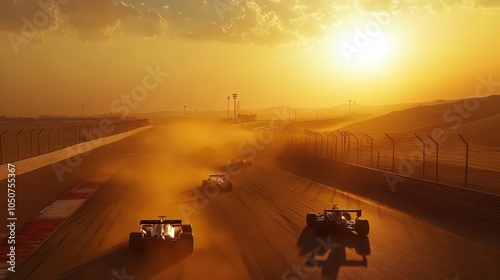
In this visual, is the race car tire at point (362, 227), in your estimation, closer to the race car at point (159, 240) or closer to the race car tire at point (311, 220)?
the race car tire at point (311, 220)

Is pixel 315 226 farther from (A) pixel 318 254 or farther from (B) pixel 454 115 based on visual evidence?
(B) pixel 454 115

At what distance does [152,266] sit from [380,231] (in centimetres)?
896

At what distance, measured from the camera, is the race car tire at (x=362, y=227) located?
17281 mm

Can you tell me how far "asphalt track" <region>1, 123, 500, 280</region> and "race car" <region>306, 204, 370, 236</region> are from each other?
13.0 inches

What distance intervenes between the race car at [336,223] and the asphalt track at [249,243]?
330 mm

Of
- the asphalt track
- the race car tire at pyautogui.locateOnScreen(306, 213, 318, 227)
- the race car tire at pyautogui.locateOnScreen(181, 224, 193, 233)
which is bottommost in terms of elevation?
the asphalt track

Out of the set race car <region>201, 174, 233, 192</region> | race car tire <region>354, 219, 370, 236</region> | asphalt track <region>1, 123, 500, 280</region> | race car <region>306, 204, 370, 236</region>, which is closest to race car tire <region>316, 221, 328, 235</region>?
race car <region>306, 204, 370, 236</region>

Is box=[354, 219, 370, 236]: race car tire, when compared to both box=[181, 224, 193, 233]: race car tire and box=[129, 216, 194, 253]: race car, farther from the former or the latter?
box=[129, 216, 194, 253]: race car

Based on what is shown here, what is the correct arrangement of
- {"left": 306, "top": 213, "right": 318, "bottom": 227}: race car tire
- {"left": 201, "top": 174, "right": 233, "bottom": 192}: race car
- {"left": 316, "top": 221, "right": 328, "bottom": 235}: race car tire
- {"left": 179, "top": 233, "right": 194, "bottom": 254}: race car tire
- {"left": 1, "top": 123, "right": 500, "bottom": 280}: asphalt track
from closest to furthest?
{"left": 1, "top": 123, "right": 500, "bottom": 280}: asphalt track < {"left": 179, "top": 233, "right": 194, "bottom": 254}: race car tire < {"left": 316, "top": 221, "right": 328, "bottom": 235}: race car tire < {"left": 306, "top": 213, "right": 318, "bottom": 227}: race car tire < {"left": 201, "top": 174, "right": 233, "bottom": 192}: race car

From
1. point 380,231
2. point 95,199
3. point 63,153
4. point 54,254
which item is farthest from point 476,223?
point 63,153

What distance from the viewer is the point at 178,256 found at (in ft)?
48.4

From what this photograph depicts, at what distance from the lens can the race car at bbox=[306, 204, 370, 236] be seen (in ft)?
57.0

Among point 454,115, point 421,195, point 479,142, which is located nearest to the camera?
point 421,195

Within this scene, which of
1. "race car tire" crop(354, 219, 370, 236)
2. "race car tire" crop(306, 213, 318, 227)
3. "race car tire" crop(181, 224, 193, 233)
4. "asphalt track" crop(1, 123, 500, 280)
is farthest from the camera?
"race car tire" crop(306, 213, 318, 227)
